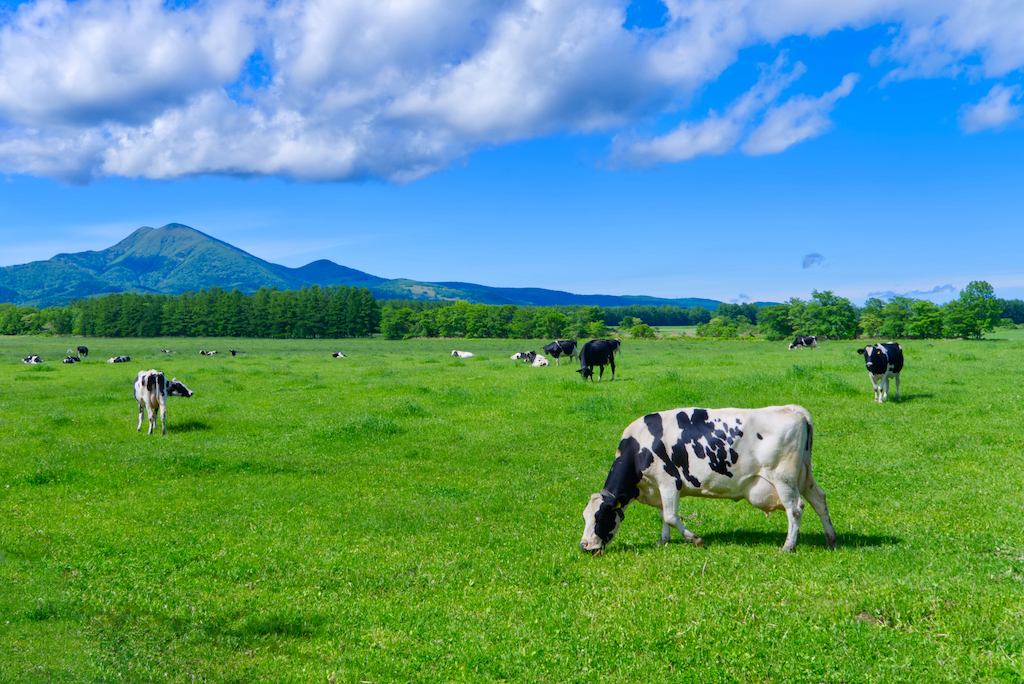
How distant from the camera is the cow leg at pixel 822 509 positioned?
950 centimetres

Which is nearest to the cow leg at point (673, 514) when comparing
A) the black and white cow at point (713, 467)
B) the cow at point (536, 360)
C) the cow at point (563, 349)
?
the black and white cow at point (713, 467)

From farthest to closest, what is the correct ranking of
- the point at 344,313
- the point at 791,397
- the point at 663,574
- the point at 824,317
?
the point at 344,313
the point at 824,317
the point at 791,397
the point at 663,574

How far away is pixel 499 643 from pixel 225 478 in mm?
10080

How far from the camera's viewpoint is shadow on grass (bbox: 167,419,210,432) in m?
20.9

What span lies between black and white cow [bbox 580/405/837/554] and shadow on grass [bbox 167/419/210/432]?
52.8 feet

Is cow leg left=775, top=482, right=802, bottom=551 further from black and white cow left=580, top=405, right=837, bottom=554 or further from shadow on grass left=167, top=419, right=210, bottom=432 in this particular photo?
shadow on grass left=167, top=419, right=210, bottom=432

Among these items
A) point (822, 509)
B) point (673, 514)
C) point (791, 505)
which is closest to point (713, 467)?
point (673, 514)

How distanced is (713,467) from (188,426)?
18421mm

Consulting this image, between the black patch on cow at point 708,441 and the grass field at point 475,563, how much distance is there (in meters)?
1.36

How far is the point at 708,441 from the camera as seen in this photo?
9.72 meters

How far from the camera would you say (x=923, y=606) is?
724 cm

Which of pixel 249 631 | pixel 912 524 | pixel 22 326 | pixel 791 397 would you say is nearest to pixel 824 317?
pixel 791 397

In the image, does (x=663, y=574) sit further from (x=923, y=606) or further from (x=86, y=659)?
(x=86, y=659)

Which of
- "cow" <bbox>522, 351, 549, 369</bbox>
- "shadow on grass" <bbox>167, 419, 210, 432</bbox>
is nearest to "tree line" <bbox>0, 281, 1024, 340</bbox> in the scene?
"cow" <bbox>522, 351, 549, 369</bbox>
